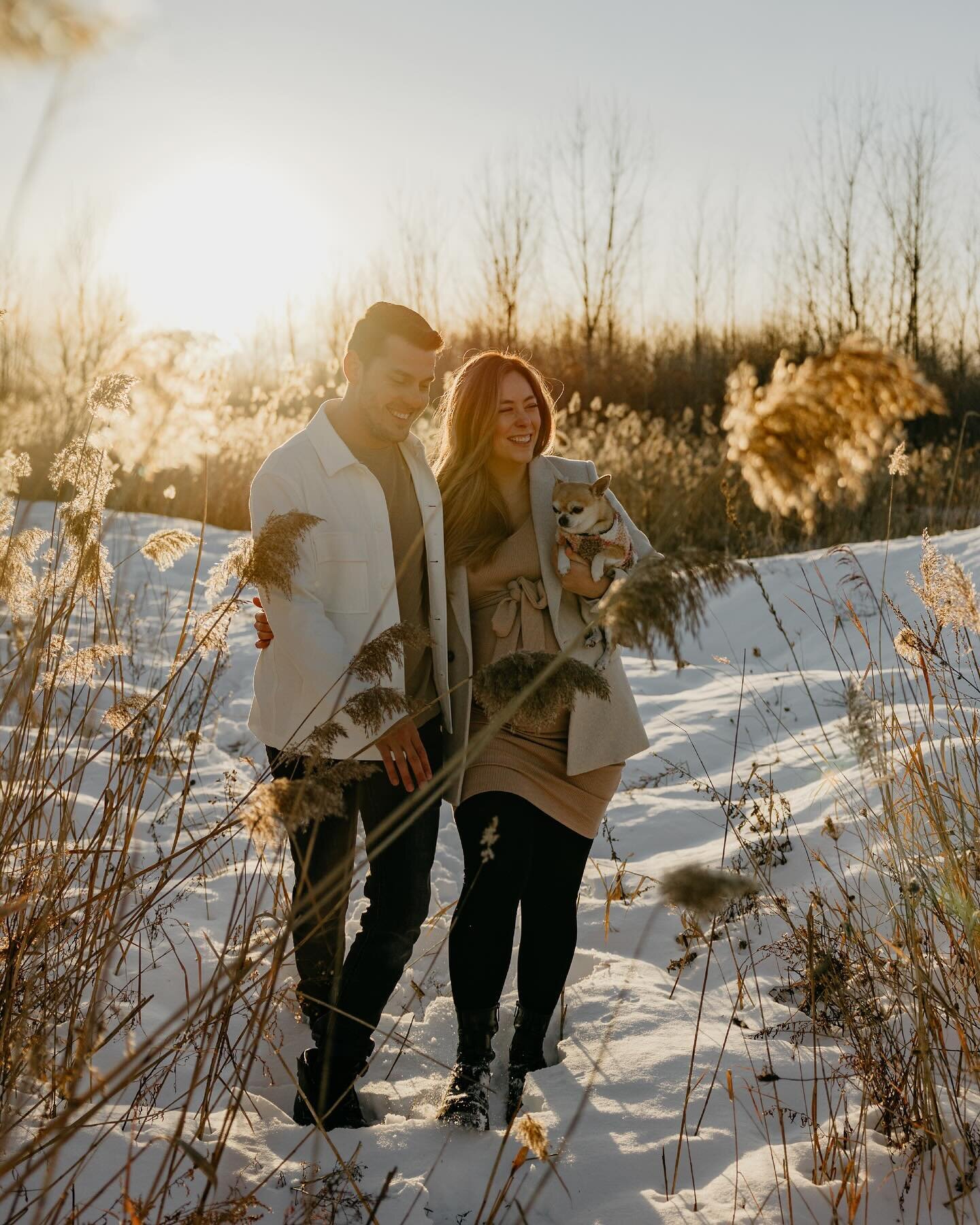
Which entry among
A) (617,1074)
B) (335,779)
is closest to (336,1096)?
(617,1074)

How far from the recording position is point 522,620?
3.31 m

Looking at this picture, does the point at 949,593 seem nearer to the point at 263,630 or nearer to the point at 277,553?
the point at 277,553

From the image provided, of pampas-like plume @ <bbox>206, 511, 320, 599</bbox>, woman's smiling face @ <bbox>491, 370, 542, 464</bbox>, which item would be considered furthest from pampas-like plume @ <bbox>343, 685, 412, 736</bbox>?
woman's smiling face @ <bbox>491, 370, 542, 464</bbox>

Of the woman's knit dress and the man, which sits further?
the woman's knit dress

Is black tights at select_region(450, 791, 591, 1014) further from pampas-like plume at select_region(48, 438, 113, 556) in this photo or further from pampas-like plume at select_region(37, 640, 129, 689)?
pampas-like plume at select_region(48, 438, 113, 556)

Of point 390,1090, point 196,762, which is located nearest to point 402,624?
point 390,1090

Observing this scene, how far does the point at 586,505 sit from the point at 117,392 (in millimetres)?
1498

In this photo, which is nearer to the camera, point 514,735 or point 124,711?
point 124,711

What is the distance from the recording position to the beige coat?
317cm

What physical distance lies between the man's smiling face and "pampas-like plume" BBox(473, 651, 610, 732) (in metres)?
1.37

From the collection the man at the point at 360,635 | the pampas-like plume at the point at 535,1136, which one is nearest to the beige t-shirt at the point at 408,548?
the man at the point at 360,635

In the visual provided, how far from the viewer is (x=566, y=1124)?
2.64m

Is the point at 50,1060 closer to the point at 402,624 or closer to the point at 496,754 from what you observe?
the point at 402,624

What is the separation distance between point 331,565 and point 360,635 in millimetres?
222
